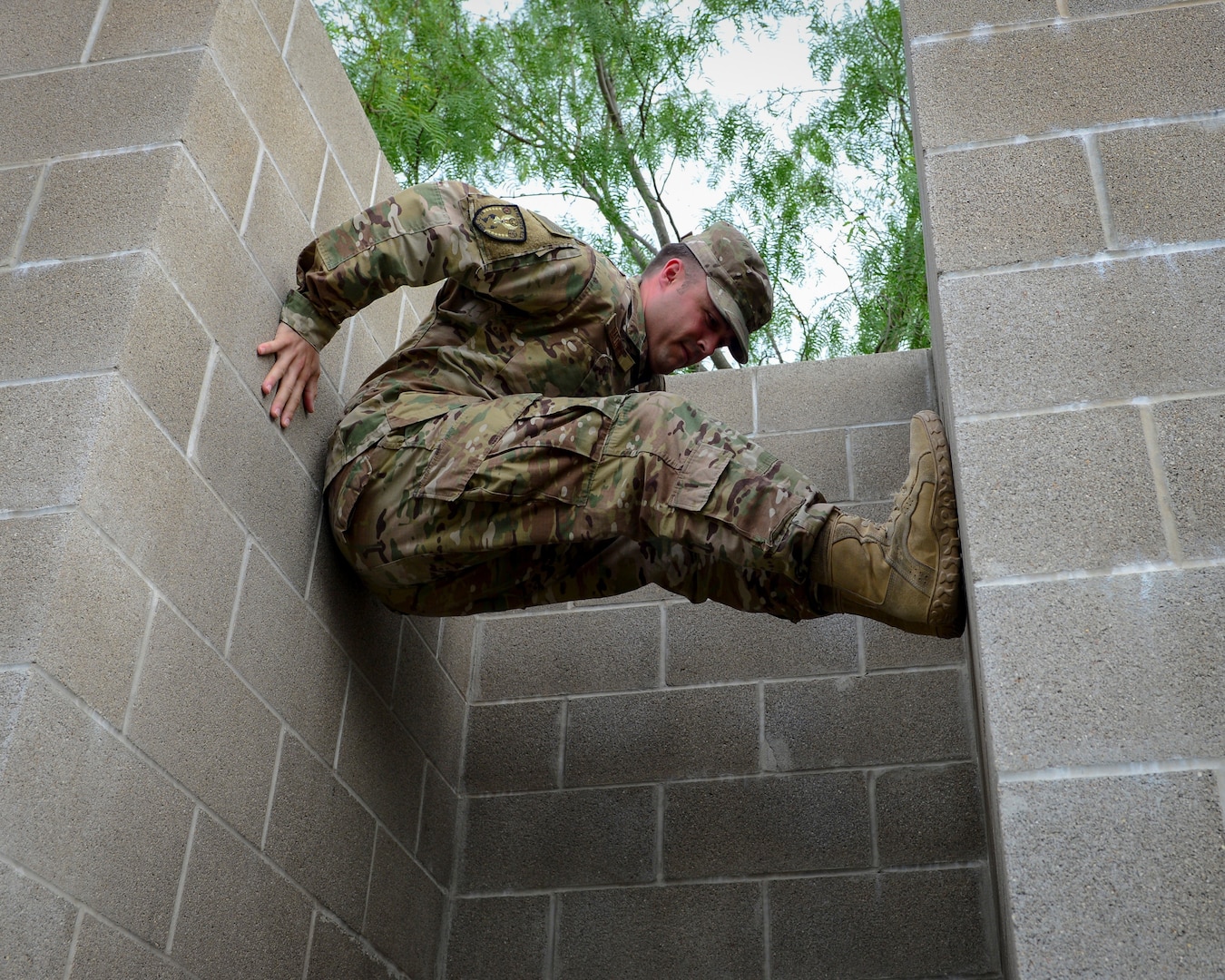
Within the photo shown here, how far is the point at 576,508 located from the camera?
96.0 inches

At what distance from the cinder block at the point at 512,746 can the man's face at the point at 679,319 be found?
959mm

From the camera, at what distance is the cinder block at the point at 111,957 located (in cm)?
189

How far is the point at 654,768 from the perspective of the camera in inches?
127

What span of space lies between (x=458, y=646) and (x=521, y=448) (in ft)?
3.70

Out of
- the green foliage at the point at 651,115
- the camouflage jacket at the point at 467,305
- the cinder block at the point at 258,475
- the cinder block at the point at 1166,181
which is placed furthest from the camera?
the green foliage at the point at 651,115

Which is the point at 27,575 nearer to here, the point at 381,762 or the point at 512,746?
the point at 381,762

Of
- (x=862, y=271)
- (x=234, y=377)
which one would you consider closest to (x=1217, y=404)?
(x=234, y=377)

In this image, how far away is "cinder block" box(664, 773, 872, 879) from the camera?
303 cm

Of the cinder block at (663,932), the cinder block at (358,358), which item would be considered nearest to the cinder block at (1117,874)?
the cinder block at (663,932)

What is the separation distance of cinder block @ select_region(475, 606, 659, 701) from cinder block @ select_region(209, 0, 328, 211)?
1182 mm

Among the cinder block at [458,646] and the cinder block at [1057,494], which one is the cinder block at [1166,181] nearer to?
the cinder block at [1057,494]

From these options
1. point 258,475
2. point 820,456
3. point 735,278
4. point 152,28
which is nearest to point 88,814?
point 258,475

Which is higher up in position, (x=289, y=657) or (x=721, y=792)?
(x=289, y=657)

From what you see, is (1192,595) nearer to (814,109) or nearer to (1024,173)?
(1024,173)
